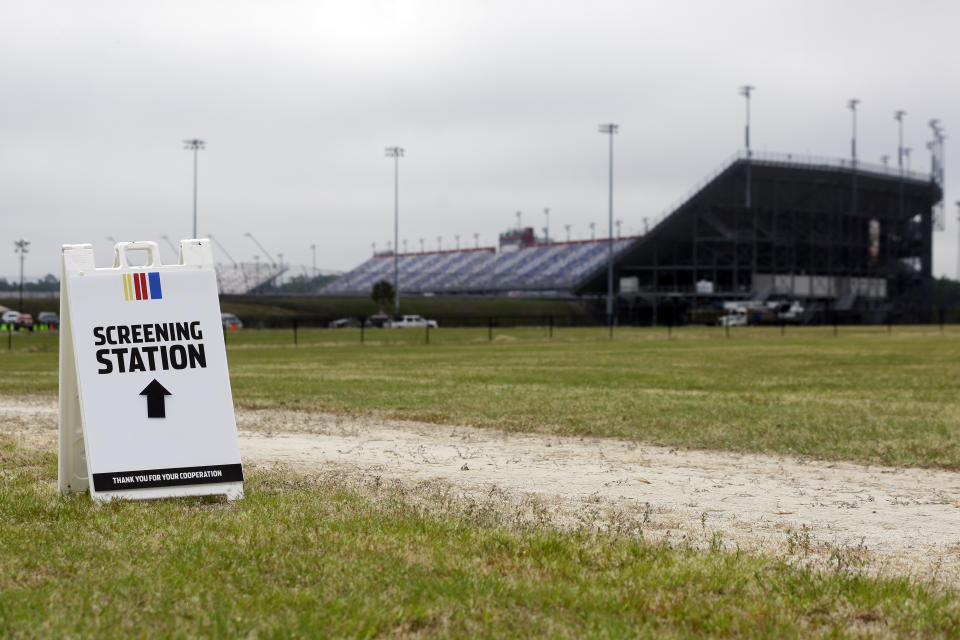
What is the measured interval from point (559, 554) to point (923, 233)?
415 feet

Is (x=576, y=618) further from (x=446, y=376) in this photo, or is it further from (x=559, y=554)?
(x=446, y=376)

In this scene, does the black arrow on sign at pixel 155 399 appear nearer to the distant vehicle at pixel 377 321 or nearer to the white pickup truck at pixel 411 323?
the white pickup truck at pixel 411 323

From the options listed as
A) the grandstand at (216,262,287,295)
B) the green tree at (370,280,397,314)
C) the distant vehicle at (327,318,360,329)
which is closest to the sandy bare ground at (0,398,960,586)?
the distant vehicle at (327,318,360,329)

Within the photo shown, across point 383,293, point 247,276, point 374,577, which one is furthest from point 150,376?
point 247,276

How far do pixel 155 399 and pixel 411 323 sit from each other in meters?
80.0

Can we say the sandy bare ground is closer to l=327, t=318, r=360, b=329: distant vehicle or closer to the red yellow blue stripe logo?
the red yellow blue stripe logo

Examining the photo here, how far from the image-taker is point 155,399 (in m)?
7.30

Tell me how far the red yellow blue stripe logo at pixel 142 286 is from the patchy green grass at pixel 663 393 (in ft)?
22.4

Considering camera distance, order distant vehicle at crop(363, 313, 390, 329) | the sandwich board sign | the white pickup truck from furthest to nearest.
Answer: distant vehicle at crop(363, 313, 390, 329) → the white pickup truck → the sandwich board sign

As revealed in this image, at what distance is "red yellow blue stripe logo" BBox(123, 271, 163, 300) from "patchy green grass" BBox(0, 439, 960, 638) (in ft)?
4.79

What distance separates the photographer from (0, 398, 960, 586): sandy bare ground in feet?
22.1

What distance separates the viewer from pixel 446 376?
2534cm

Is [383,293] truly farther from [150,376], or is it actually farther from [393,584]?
[393,584]

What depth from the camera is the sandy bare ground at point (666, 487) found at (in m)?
6.72
